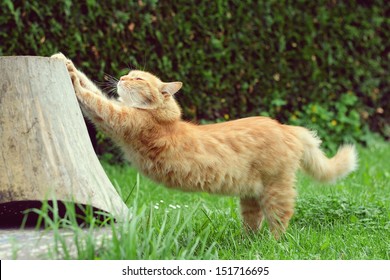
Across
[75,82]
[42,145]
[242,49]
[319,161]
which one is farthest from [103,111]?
[242,49]

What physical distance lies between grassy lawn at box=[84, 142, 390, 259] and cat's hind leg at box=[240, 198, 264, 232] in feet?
0.34

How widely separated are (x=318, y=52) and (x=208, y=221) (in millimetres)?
4567

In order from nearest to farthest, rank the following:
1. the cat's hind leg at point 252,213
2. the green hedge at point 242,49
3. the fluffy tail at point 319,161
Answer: the cat's hind leg at point 252,213, the fluffy tail at point 319,161, the green hedge at point 242,49

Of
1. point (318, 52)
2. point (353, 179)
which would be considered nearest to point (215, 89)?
point (318, 52)

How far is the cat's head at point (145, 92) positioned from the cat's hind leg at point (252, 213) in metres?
0.96

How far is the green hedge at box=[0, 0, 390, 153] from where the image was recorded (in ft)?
22.7

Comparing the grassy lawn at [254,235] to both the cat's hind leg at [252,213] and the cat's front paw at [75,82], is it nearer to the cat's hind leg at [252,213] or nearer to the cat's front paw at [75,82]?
the cat's hind leg at [252,213]

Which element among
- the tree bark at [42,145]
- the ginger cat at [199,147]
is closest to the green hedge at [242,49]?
the ginger cat at [199,147]

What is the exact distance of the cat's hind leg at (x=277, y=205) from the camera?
4695mm

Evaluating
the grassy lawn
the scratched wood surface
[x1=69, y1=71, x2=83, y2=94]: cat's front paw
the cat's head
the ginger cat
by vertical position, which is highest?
[x1=69, y1=71, x2=83, y2=94]: cat's front paw

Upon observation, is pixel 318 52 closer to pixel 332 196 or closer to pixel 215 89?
pixel 215 89

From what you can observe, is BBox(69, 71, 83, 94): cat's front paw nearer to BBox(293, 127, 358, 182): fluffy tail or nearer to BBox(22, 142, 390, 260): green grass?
BBox(22, 142, 390, 260): green grass

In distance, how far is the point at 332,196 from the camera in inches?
208

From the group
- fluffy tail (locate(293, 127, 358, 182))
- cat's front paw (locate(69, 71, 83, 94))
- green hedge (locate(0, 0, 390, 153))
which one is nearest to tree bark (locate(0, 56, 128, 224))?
cat's front paw (locate(69, 71, 83, 94))
